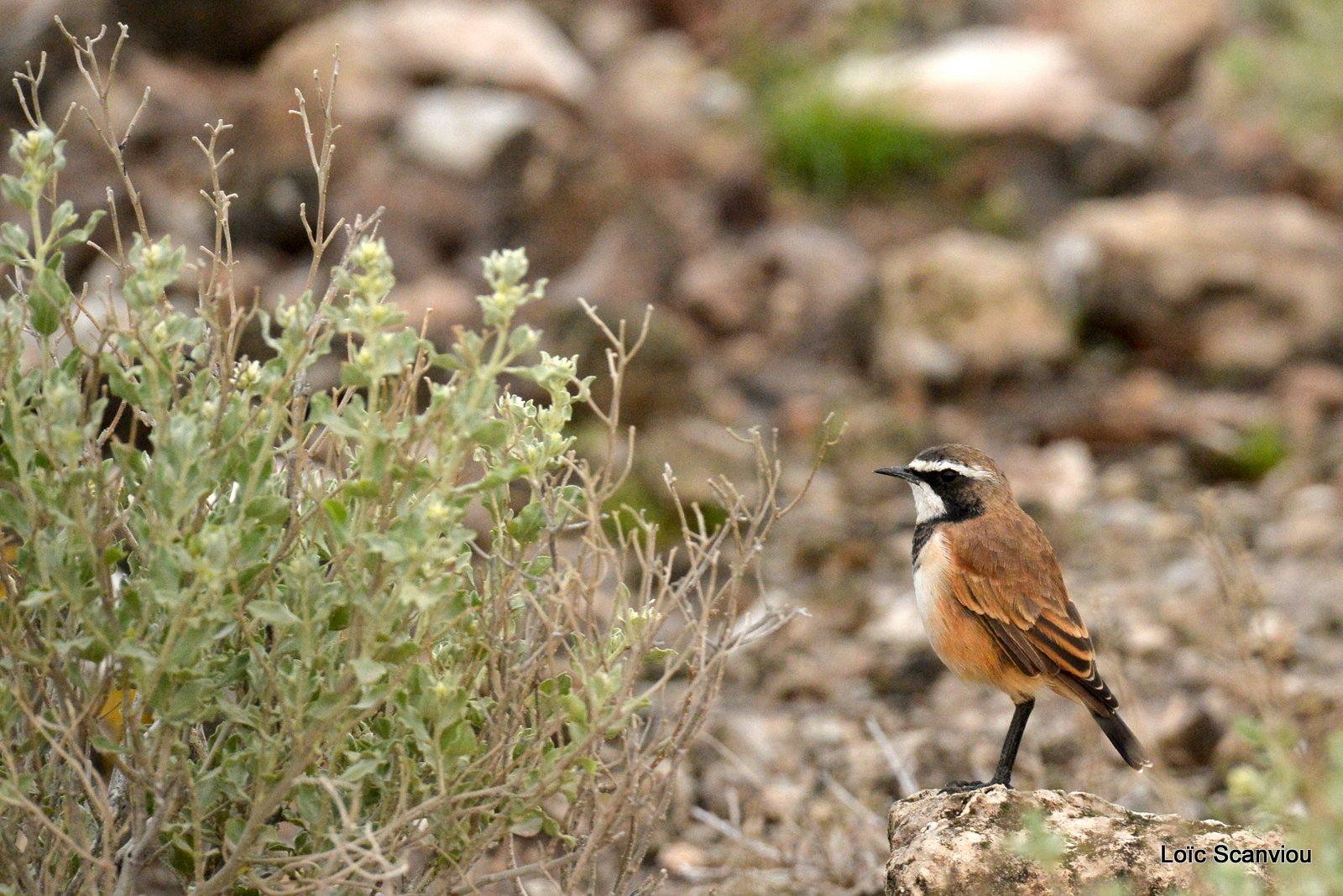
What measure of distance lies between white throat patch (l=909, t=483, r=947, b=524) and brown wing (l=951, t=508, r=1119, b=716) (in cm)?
16

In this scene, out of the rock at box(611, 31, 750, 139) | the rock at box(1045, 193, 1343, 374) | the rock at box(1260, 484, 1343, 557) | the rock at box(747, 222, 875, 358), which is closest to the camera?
the rock at box(1260, 484, 1343, 557)

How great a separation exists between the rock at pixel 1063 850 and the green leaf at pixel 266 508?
176 cm

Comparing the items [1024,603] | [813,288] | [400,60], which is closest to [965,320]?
[813,288]

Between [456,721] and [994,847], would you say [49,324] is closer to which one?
[456,721]

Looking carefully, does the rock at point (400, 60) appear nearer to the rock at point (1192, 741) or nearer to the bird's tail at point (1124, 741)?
the rock at point (1192, 741)

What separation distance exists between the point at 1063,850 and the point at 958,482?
68.4 inches

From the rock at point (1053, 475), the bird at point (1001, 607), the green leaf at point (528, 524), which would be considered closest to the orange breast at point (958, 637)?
the bird at point (1001, 607)

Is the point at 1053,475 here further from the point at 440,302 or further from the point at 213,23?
the point at 213,23

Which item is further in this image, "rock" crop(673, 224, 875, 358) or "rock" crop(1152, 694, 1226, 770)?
"rock" crop(673, 224, 875, 358)

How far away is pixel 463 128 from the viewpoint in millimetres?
11359

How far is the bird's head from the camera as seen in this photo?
16.9 feet

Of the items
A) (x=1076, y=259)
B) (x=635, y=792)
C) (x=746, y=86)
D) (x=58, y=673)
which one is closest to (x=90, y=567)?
(x=58, y=673)

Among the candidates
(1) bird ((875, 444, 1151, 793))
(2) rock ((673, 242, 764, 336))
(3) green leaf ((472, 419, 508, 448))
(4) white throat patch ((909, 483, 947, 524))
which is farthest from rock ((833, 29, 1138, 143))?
(3) green leaf ((472, 419, 508, 448))

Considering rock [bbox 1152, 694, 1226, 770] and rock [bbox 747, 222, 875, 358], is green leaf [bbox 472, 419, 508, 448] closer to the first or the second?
rock [bbox 1152, 694, 1226, 770]
